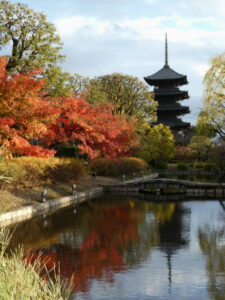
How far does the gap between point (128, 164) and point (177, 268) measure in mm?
30831

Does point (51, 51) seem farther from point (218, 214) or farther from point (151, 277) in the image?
point (151, 277)

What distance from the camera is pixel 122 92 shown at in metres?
61.9

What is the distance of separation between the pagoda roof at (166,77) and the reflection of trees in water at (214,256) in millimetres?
63754

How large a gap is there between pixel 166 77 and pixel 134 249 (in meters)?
69.0

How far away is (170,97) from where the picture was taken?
264 ft

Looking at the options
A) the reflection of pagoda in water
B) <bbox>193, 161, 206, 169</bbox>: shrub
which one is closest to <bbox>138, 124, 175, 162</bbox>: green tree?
<bbox>193, 161, 206, 169</bbox>: shrub

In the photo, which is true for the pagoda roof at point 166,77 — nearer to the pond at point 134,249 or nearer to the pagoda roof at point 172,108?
the pagoda roof at point 172,108

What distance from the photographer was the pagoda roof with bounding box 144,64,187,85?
7959cm

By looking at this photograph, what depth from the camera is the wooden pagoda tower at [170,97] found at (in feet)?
253

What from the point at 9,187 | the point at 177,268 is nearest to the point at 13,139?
the point at 9,187

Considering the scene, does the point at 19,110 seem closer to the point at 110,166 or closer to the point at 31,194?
the point at 31,194

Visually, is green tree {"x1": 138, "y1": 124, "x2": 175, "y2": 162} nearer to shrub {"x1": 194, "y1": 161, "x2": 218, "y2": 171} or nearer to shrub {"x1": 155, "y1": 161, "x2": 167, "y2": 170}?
shrub {"x1": 155, "y1": 161, "x2": 167, "y2": 170}

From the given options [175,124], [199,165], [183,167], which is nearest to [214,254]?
[183,167]

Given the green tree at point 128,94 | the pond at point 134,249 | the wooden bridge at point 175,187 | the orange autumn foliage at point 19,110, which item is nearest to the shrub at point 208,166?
the green tree at point 128,94
